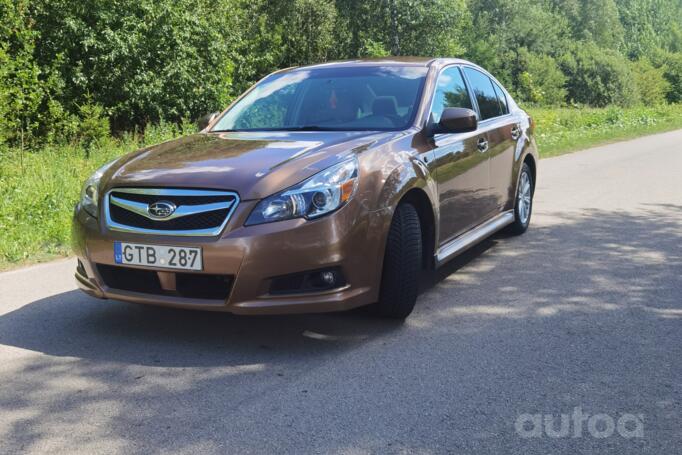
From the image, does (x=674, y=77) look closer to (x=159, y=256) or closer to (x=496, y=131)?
(x=496, y=131)

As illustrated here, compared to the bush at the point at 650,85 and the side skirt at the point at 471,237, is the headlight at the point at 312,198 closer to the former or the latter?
the side skirt at the point at 471,237

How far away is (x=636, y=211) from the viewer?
8805 millimetres

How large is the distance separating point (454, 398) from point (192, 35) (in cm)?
1973

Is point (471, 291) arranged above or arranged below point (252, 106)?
below

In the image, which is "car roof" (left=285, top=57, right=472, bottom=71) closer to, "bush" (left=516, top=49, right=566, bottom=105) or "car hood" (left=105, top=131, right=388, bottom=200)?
"car hood" (left=105, top=131, right=388, bottom=200)

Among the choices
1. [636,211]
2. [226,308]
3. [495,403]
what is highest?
[226,308]

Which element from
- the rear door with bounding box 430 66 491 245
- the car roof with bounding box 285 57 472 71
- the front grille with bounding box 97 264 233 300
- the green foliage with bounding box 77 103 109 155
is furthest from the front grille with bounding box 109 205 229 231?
the green foliage with bounding box 77 103 109 155

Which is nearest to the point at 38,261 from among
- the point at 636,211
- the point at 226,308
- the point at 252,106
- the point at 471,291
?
the point at 252,106

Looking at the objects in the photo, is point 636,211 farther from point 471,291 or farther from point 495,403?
point 495,403

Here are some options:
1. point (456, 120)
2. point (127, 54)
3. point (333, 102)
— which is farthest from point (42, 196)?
point (127, 54)

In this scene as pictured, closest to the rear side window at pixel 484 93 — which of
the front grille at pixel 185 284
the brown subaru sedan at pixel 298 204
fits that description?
the brown subaru sedan at pixel 298 204

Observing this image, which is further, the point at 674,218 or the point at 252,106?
the point at 674,218

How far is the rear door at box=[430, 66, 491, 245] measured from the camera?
521 centimetres

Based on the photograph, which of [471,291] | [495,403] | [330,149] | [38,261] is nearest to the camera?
[495,403]
